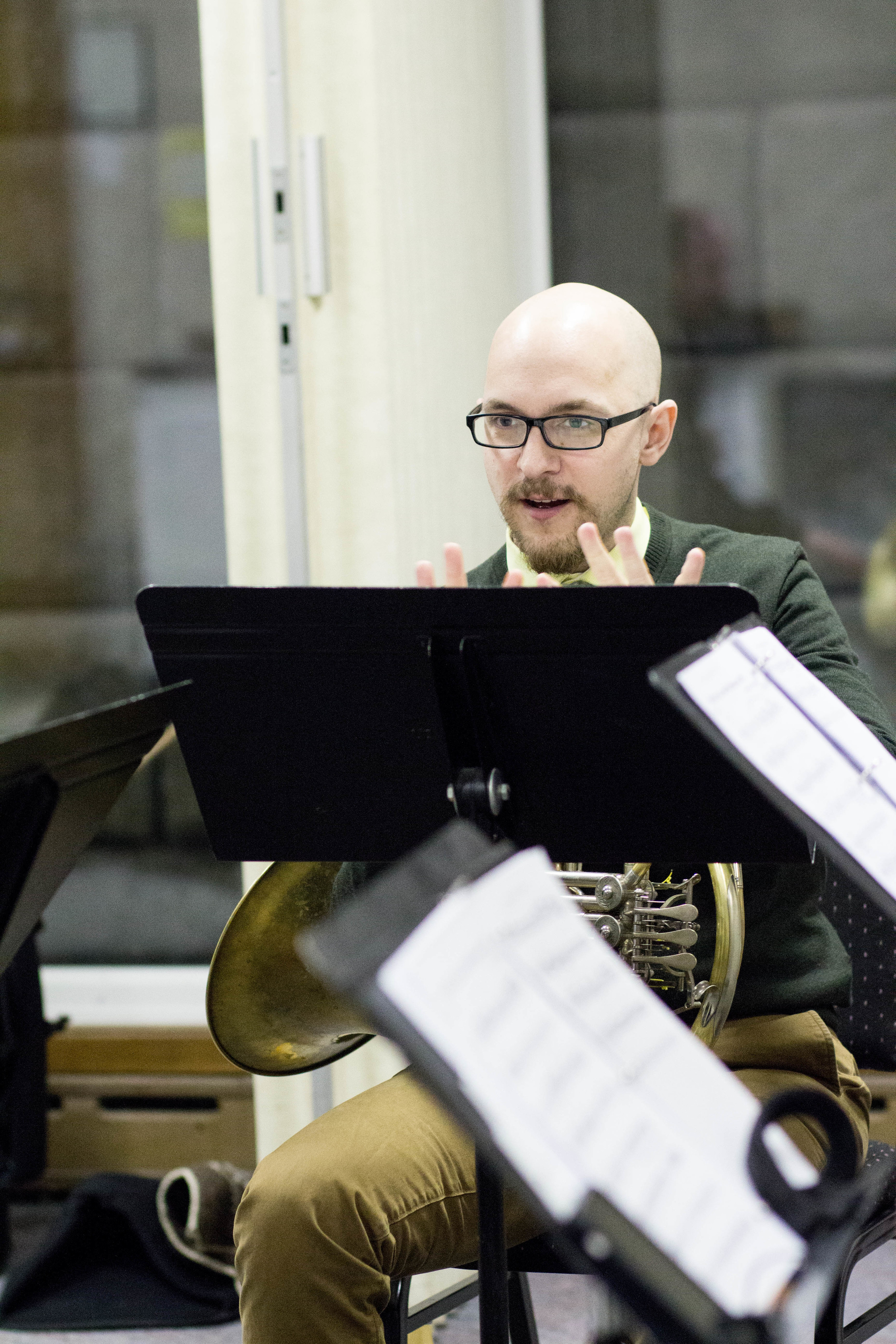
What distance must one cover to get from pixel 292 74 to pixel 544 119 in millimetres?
791

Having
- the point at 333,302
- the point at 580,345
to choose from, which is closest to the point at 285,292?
the point at 333,302

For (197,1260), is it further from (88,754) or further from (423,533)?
(88,754)

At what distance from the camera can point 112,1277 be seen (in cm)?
246

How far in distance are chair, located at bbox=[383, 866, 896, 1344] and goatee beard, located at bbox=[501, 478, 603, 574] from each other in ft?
1.58

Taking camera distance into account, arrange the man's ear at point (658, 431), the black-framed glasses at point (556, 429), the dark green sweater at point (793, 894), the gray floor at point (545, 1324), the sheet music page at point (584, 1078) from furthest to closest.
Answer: the gray floor at point (545, 1324)
the man's ear at point (658, 431)
the black-framed glasses at point (556, 429)
the dark green sweater at point (793, 894)
the sheet music page at point (584, 1078)

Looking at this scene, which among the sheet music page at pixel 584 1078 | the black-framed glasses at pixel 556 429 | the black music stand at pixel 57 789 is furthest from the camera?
the black-framed glasses at pixel 556 429

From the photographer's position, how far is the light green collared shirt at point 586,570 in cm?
178

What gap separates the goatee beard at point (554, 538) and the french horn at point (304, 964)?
42 centimetres

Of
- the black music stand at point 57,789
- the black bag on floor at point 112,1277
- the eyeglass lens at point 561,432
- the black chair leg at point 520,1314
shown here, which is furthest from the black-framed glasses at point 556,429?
the black bag on floor at point 112,1277

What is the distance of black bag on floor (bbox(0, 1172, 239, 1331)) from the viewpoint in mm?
2346

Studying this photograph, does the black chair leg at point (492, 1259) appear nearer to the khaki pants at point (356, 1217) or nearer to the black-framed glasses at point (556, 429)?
the khaki pants at point (356, 1217)

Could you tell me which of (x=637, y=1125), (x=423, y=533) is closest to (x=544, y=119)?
(x=423, y=533)

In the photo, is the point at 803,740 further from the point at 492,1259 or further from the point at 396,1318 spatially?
the point at 396,1318

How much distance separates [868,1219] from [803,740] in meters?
0.74
